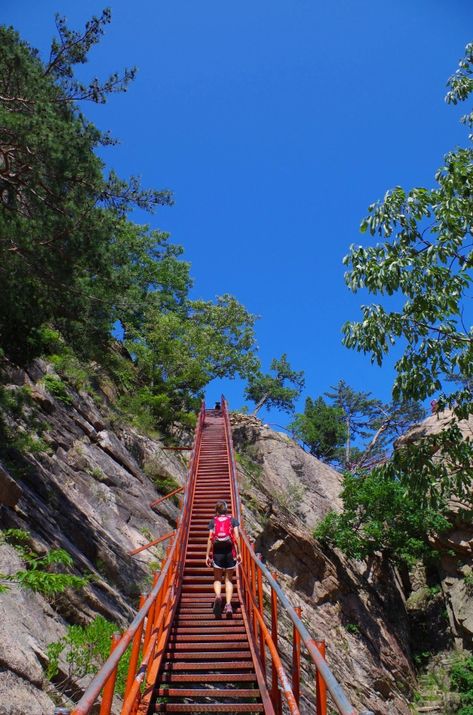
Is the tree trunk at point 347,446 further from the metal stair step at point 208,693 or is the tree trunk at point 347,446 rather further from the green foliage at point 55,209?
the metal stair step at point 208,693

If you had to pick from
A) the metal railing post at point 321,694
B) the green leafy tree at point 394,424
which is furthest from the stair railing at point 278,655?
the green leafy tree at point 394,424

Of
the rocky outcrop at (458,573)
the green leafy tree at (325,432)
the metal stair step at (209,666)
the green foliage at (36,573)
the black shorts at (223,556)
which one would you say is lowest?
the metal stair step at (209,666)

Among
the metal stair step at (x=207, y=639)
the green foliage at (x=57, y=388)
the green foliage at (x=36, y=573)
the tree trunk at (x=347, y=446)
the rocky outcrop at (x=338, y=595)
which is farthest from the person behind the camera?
the tree trunk at (x=347, y=446)

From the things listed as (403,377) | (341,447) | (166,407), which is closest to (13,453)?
(403,377)

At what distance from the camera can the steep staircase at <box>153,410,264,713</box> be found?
462 cm

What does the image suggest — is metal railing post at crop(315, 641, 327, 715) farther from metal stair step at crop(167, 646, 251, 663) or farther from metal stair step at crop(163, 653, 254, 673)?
metal stair step at crop(167, 646, 251, 663)

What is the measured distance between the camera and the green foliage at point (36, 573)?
15.8 feet

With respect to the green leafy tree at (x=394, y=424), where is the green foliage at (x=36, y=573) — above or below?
below

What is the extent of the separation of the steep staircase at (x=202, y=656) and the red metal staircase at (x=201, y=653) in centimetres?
1

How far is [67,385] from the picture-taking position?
47.1 ft

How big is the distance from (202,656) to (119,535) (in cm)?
538

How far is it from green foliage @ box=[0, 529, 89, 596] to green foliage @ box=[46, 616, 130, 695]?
47 cm

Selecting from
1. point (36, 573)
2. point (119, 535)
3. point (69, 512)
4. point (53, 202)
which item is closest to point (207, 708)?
point (36, 573)

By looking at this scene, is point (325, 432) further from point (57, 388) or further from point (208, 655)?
point (208, 655)
